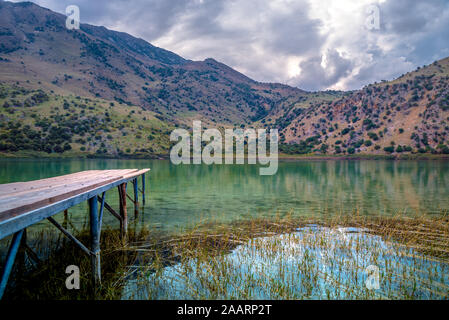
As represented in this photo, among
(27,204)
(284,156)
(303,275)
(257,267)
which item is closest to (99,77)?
(284,156)

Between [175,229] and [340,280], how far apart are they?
7262 millimetres

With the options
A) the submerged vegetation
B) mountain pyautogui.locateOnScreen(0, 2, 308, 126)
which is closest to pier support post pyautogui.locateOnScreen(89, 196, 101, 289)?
the submerged vegetation

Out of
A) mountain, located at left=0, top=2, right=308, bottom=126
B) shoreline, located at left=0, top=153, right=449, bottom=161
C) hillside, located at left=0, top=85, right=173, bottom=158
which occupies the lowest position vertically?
shoreline, located at left=0, top=153, right=449, bottom=161

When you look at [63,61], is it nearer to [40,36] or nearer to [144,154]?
[40,36]

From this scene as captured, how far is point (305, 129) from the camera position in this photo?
364 feet

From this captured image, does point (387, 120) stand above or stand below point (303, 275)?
above

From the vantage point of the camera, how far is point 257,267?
8.02m

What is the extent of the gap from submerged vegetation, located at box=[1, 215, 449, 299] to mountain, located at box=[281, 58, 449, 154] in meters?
82.2

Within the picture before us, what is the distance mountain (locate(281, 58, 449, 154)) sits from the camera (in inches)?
3265

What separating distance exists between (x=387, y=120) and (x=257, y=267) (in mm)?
100483

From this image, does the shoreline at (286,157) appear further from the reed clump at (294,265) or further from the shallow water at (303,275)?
the shallow water at (303,275)

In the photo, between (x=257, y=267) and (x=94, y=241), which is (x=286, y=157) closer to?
(x=257, y=267)

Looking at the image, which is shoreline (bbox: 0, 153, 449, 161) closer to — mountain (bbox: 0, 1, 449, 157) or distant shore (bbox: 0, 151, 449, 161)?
distant shore (bbox: 0, 151, 449, 161)

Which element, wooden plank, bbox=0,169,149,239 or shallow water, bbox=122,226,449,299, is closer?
wooden plank, bbox=0,169,149,239
